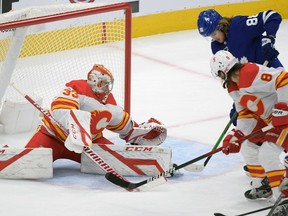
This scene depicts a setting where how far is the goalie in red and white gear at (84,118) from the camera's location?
5215 mm

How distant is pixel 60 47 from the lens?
21.6 ft

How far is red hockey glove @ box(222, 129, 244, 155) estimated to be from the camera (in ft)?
15.8

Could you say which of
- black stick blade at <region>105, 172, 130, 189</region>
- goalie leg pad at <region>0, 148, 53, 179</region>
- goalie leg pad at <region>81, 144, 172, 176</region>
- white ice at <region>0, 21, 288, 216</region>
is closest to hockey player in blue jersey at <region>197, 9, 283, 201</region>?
white ice at <region>0, 21, 288, 216</region>

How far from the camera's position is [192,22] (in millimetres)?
8734

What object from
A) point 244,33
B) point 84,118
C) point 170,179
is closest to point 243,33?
point 244,33

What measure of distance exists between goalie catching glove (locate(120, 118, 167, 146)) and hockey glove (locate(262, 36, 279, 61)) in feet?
2.40

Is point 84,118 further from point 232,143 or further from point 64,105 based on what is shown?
point 232,143

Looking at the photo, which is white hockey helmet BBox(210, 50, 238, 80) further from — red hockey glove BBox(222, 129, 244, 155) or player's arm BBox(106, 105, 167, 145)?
player's arm BBox(106, 105, 167, 145)

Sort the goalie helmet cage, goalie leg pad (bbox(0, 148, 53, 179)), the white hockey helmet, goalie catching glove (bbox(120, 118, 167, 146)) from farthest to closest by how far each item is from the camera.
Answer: the goalie helmet cage, goalie catching glove (bbox(120, 118, 167, 146)), goalie leg pad (bbox(0, 148, 53, 179)), the white hockey helmet

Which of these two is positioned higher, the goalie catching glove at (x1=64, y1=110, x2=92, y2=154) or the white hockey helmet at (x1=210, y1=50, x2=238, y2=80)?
the white hockey helmet at (x1=210, y1=50, x2=238, y2=80)

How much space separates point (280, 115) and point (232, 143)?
1.04 feet

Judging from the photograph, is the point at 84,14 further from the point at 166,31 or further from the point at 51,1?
the point at 166,31

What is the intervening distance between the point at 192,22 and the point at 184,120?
2313 mm

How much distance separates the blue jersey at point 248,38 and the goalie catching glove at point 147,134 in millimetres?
544
